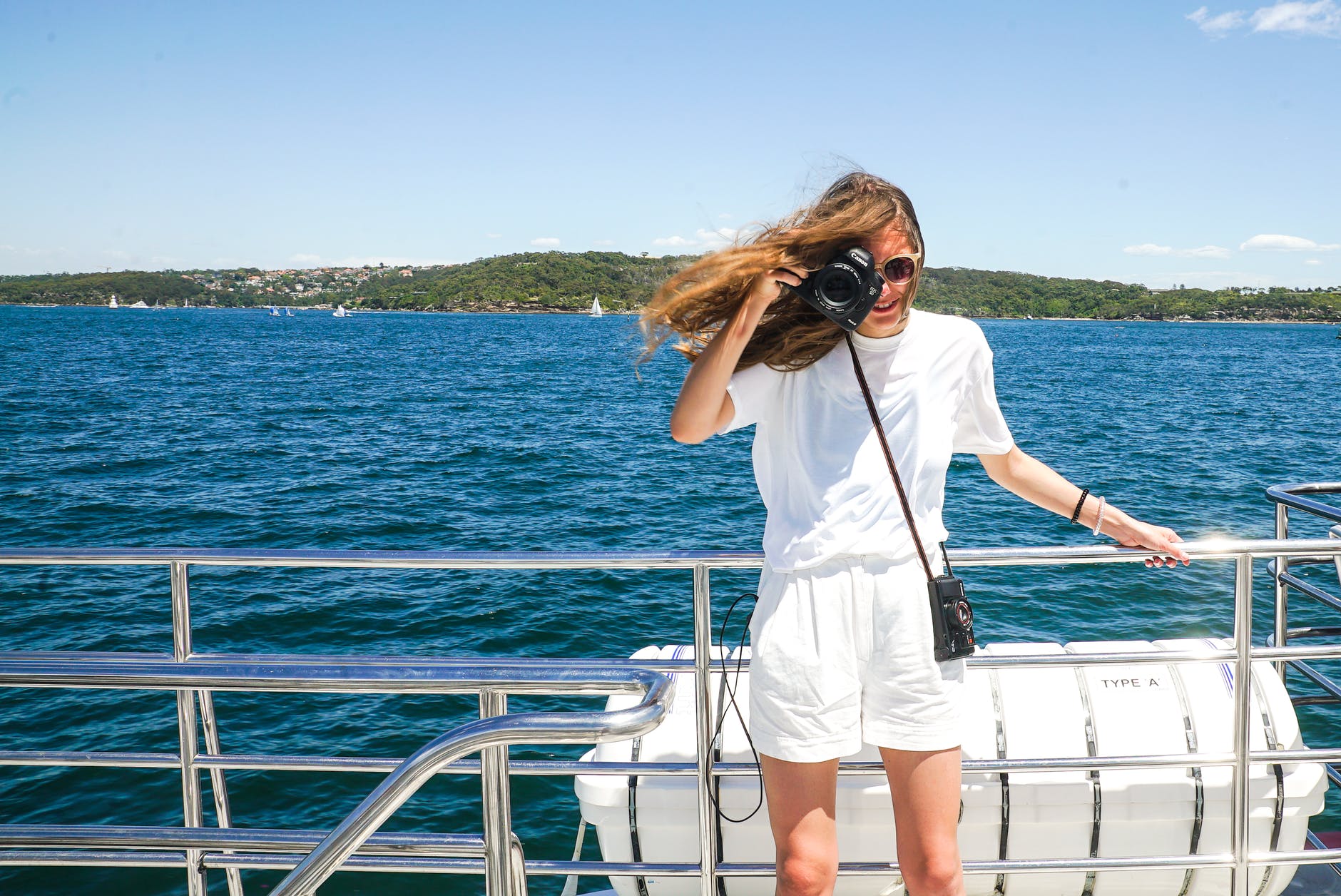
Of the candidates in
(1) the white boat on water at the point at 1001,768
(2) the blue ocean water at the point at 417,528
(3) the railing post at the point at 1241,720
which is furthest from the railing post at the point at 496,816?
(3) the railing post at the point at 1241,720

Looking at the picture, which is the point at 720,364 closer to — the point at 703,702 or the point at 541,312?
the point at 703,702

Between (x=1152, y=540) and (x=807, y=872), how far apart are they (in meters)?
1.16

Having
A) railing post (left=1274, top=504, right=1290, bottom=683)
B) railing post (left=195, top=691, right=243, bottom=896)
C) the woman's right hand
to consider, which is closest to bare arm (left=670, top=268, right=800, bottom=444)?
the woman's right hand

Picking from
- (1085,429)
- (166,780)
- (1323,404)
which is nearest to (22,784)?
(166,780)

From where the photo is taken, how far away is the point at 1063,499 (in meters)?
2.22

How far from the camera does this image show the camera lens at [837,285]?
1771 millimetres

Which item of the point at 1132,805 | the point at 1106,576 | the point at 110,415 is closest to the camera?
the point at 1132,805

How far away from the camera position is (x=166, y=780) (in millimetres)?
7152

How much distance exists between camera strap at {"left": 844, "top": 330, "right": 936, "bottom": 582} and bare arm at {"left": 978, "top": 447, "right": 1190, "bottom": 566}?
428 millimetres

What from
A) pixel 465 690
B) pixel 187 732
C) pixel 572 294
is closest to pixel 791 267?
pixel 465 690

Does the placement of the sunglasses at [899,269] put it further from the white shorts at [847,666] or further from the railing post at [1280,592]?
the railing post at [1280,592]

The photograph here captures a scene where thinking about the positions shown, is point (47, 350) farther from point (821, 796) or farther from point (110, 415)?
point (821, 796)

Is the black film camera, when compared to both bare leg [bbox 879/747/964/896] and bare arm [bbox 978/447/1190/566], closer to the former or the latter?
bare leg [bbox 879/747/964/896]

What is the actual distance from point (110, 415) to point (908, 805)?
32856mm
